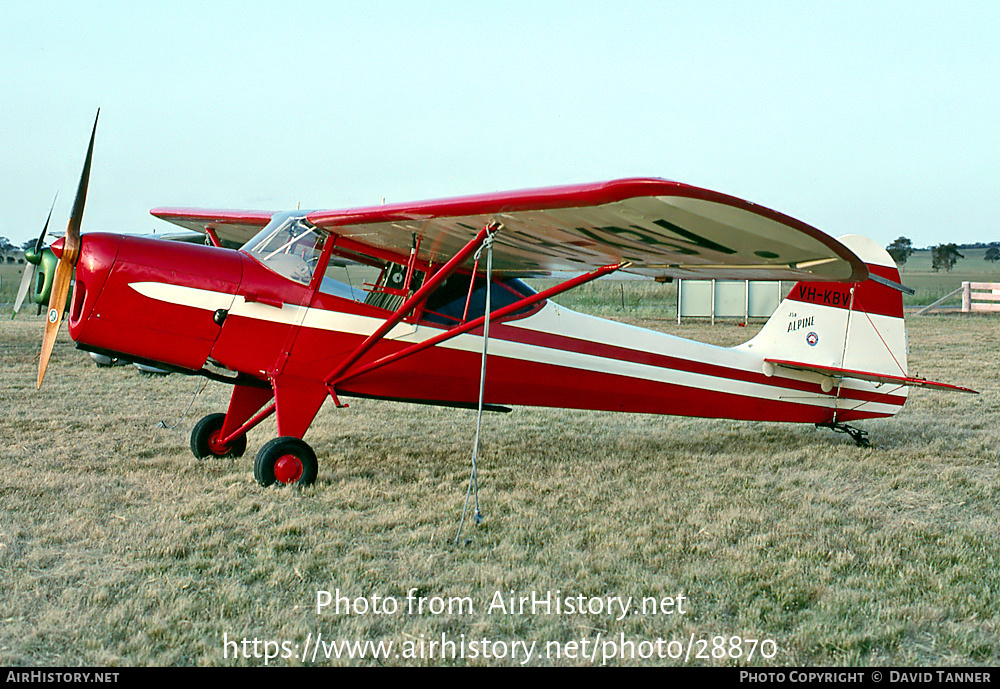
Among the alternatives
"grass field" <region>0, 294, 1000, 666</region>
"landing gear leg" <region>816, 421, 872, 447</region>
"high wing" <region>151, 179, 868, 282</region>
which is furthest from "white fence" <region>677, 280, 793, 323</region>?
"high wing" <region>151, 179, 868, 282</region>

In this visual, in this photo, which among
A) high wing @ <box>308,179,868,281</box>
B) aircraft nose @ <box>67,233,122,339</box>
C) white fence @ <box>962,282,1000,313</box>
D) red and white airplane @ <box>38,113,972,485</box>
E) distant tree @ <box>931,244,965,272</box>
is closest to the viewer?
high wing @ <box>308,179,868,281</box>

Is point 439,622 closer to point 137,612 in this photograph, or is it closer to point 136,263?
point 137,612

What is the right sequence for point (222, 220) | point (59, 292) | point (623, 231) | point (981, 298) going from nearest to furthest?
point (623, 231), point (59, 292), point (222, 220), point (981, 298)

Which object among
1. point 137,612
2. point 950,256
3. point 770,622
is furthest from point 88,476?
point 950,256

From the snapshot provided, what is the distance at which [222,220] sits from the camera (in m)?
7.30

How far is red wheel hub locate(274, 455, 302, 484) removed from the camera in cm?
516

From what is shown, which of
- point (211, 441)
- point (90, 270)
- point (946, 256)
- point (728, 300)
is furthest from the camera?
point (946, 256)

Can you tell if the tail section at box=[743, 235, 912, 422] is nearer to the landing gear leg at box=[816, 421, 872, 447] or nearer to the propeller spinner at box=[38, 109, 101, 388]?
the landing gear leg at box=[816, 421, 872, 447]

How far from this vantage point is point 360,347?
544 cm

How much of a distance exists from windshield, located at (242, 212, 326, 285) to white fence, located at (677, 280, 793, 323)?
20.4 metres

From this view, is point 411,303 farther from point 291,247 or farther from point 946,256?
point 946,256

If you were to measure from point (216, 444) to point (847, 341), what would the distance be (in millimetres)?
5823

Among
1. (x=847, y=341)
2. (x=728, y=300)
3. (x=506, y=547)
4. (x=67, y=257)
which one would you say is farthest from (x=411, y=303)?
(x=728, y=300)
